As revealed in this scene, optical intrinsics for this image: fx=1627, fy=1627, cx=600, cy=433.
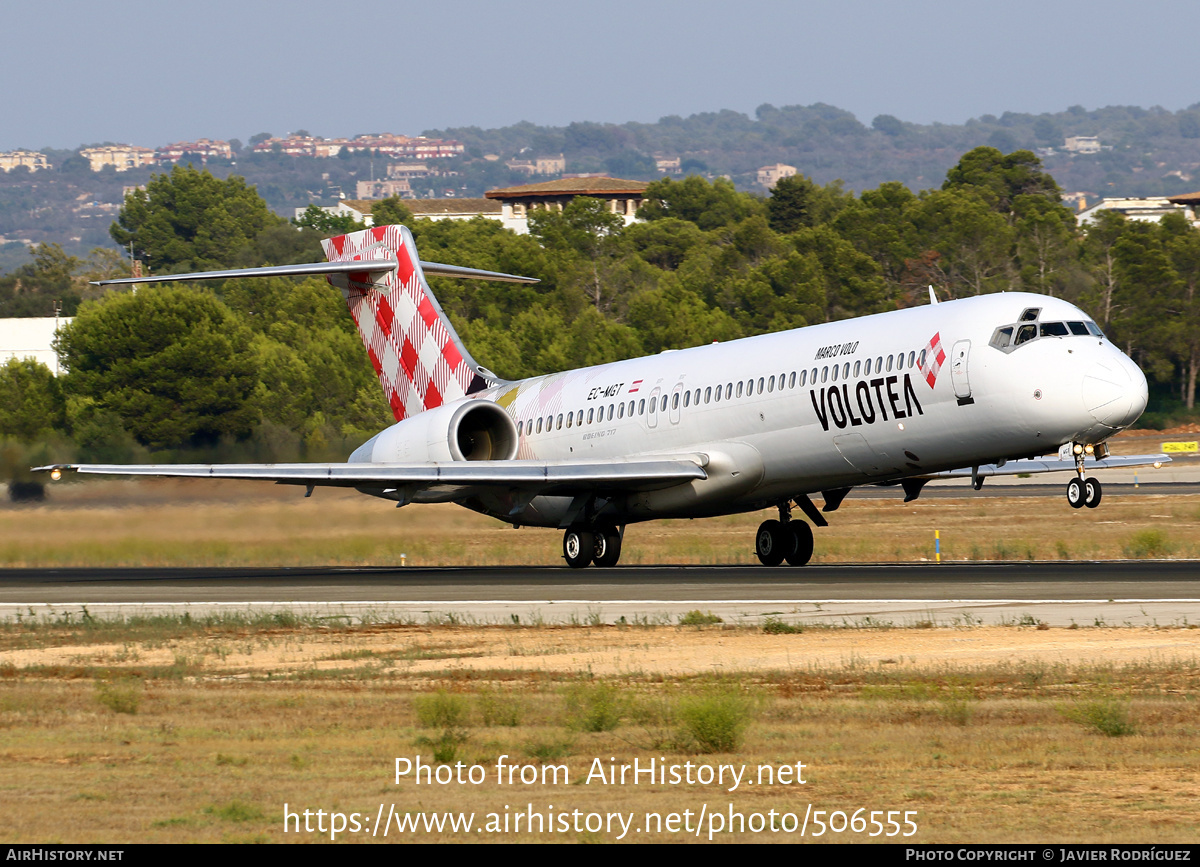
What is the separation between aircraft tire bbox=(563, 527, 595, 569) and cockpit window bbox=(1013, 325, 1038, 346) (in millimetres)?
9782

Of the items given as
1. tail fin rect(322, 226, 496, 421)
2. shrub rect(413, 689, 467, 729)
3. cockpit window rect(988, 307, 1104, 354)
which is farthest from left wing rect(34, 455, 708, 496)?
→ shrub rect(413, 689, 467, 729)

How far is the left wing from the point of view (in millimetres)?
29750

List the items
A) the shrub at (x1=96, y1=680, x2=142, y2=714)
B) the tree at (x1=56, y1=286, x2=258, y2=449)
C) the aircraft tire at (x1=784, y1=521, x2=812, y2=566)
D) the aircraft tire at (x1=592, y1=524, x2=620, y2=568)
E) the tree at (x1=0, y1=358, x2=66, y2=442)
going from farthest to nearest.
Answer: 1. the tree at (x1=56, y1=286, x2=258, y2=449)
2. the tree at (x1=0, y1=358, x2=66, y2=442)
3. the aircraft tire at (x1=592, y1=524, x2=620, y2=568)
4. the aircraft tire at (x1=784, y1=521, x2=812, y2=566)
5. the shrub at (x1=96, y1=680, x2=142, y2=714)

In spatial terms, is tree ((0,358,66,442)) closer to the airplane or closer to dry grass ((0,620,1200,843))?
the airplane

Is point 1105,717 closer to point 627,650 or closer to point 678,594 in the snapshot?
point 627,650

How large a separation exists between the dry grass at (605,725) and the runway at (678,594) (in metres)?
1.72

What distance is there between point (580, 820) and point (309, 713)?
5.10 meters

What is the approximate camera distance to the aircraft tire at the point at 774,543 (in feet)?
105

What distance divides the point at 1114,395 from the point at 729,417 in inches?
292

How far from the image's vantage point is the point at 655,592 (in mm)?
25562

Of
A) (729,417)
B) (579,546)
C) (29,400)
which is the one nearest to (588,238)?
(29,400)

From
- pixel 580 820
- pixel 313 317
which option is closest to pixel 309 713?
pixel 580 820
